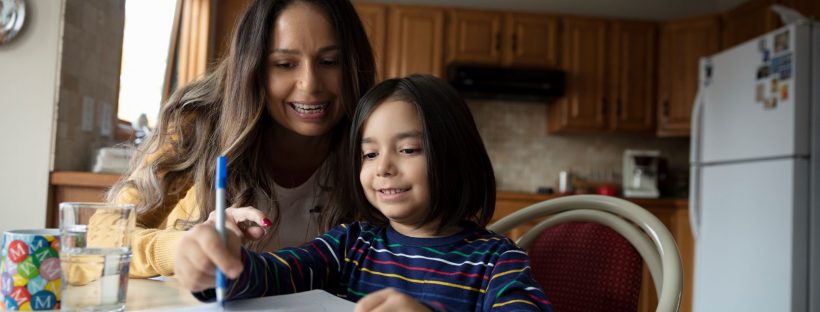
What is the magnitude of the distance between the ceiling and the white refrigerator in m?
1.07

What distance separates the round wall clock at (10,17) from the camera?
206 cm

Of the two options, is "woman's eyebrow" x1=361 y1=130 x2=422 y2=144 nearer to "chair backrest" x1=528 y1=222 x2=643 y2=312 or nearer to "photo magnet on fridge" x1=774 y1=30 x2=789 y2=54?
"chair backrest" x1=528 y1=222 x2=643 y2=312

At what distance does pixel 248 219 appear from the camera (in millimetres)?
832

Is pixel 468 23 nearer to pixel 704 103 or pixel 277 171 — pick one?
pixel 704 103

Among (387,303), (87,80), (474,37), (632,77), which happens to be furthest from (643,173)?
(387,303)

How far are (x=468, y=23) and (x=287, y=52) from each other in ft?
11.0

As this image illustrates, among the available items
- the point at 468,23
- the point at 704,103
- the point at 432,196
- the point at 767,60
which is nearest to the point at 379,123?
the point at 432,196

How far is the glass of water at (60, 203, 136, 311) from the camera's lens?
2.24 feet

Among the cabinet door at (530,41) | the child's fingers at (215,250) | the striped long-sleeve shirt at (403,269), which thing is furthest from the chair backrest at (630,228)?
the cabinet door at (530,41)

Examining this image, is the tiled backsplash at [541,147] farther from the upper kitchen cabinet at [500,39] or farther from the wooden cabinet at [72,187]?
the wooden cabinet at [72,187]

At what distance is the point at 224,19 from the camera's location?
161 inches

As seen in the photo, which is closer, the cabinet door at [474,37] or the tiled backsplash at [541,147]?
the cabinet door at [474,37]

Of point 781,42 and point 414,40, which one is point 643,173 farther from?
point 414,40

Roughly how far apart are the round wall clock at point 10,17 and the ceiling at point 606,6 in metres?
2.74
